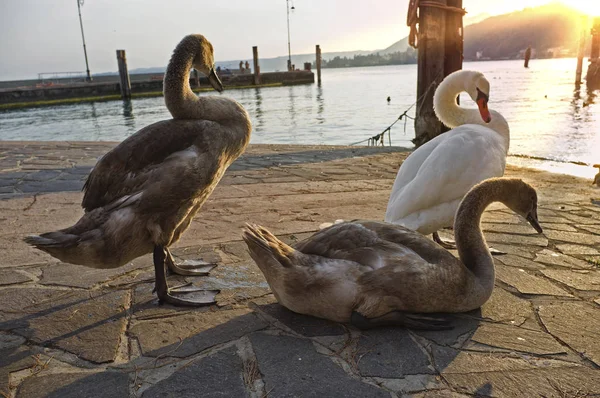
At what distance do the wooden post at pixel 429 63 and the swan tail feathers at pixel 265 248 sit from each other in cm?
658

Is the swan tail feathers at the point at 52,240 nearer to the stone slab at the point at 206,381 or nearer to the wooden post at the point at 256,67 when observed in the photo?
the stone slab at the point at 206,381

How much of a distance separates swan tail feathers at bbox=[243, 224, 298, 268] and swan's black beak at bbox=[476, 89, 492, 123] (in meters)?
3.15

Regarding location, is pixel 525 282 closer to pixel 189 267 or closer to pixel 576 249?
pixel 576 249

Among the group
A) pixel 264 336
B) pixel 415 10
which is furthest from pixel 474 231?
pixel 415 10

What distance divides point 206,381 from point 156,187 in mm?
1276

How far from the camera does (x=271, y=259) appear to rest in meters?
2.89

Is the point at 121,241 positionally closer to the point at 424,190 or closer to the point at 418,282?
the point at 418,282

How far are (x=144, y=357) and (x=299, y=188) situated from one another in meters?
4.47

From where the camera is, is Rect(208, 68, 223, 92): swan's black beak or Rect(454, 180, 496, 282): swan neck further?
Rect(208, 68, 223, 92): swan's black beak

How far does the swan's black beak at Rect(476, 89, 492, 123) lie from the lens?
5.20 m

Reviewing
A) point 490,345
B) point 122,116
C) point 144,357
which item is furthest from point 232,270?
point 122,116

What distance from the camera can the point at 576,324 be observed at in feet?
9.73

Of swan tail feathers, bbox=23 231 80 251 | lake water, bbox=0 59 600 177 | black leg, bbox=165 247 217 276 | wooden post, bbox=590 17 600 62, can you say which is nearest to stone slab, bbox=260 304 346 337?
black leg, bbox=165 247 217 276

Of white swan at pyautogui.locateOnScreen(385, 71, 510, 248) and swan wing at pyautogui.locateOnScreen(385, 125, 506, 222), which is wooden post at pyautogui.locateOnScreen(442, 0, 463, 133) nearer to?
white swan at pyautogui.locateOnScreen(385, 71, 510, 248)
